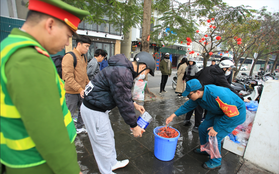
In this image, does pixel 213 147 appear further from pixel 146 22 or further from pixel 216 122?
pixel 146 22

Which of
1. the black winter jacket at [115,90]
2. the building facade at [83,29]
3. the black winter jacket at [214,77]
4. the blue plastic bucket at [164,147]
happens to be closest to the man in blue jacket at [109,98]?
the black winter jacket at [115,90]

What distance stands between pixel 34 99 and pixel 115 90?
37.5 inches

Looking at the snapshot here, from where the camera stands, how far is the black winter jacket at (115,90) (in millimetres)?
1592

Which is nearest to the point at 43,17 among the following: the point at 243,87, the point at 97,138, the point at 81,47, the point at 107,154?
the point at 97,138

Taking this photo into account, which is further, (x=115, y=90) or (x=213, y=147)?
(x=213, y=147)

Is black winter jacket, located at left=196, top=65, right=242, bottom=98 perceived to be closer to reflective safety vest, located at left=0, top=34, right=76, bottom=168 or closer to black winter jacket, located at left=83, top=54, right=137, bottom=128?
black winter jacket, located at left=83, top=54, right=137, bottom=128

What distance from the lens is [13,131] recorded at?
0.72m

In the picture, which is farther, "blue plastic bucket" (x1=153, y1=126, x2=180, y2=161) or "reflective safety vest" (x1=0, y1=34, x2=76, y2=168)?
"blue plastic bucket" (x1=153, y1=126, x2=180, y2=161)

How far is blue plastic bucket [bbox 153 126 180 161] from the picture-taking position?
7.72ft

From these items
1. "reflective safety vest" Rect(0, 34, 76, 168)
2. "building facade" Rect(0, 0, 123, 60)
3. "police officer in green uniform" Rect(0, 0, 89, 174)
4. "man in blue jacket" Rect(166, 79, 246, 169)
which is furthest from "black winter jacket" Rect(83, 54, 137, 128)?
"building facade" Rect(0, 0, 123, 60)

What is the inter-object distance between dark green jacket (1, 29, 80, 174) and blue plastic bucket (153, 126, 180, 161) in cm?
179

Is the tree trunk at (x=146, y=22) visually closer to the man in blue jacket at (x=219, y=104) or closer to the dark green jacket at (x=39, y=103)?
the man in blue jacket at (x=219, y=104)

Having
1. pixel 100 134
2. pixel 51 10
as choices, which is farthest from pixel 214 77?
pixel 51 10

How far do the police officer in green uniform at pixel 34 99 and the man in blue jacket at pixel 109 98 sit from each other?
805 millimetres
